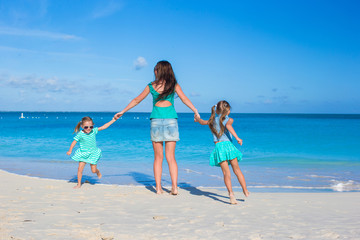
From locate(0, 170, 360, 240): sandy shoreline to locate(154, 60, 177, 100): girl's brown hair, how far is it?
164 centimetres

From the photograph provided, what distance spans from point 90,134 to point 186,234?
333cm

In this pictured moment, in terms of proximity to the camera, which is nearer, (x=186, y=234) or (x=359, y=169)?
(x=186, y=234)

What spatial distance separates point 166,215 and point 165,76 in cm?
217

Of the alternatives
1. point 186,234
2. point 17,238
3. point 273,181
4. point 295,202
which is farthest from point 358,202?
point 17,238

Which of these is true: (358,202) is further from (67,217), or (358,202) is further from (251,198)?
(67,217)

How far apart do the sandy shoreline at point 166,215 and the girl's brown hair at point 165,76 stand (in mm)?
1637

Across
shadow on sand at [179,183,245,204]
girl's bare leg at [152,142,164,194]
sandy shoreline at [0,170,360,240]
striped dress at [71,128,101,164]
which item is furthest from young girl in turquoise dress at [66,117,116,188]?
shadow on sand at [179,183,245,204]

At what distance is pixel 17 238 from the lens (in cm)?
308

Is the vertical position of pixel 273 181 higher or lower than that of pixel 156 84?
lower

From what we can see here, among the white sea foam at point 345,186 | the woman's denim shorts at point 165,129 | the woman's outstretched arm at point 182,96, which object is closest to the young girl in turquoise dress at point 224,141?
the woman's outstretched arm at point 182,96

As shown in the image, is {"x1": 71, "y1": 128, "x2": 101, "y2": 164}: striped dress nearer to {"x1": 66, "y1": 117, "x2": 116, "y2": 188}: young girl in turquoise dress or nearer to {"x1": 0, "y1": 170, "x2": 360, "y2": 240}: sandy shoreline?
{"x1": 66, "y1": 117, "x2": 116, "y2": 188}: young girl in turquoise dress

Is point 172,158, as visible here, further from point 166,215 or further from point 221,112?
point 166,215

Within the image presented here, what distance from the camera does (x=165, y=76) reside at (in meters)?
5.21

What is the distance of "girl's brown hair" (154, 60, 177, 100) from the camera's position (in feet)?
17.1
